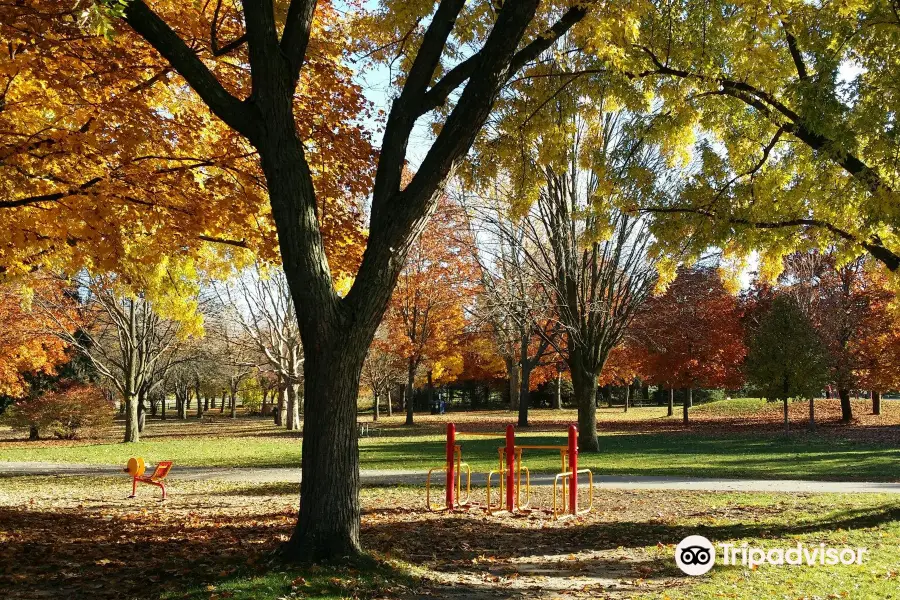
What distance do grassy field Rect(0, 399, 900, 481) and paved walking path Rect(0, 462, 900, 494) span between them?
1.05 meters

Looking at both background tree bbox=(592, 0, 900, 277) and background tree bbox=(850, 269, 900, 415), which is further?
background tree bbox=(850, 269, 900, 415)

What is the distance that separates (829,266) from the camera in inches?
1316

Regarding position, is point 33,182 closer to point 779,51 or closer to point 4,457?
point 779,51

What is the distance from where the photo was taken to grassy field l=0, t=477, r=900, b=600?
18.7 feet

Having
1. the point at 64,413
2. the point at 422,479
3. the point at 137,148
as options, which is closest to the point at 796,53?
the point at 137,148

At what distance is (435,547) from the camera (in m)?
7.71

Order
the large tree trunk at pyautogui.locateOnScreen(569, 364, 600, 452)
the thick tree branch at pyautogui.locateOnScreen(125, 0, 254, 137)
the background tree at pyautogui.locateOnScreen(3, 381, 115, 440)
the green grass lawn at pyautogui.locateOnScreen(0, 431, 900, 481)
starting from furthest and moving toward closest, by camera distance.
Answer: the background tree at pyautogui.locateOnScreen(3, 381, 115, 440) → the large tree trunk at pyautogui.locateOnScreen(569, 364, 600, 452) → the green grass lawn at pyautogui.locateOnScreen(0, 431, 900, 481) → the thick tree branch at pyautogui.locateOnScreen(125, 0, 254, 137)

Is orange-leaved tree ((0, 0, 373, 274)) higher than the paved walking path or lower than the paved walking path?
higher

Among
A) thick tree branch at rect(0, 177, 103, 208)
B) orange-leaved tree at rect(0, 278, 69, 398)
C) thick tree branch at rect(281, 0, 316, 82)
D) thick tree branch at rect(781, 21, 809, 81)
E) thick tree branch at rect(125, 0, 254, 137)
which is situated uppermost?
thick tree branch at rect(781, 21, 809, 81)

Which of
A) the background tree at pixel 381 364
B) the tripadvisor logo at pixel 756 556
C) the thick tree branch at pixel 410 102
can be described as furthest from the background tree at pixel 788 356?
the thick tree branch at pixel 410 102

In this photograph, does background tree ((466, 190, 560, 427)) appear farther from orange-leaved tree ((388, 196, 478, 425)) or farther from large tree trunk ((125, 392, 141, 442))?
large tree trunk ((125, 392, 141, 442))

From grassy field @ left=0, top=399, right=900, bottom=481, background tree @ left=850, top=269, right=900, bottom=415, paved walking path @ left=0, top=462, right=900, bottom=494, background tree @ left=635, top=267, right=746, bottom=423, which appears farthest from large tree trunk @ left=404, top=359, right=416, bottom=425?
background tree @ left=850, top=269, right=900, bottom=415

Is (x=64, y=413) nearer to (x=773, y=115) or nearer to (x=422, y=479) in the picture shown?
(x=422, y=479)

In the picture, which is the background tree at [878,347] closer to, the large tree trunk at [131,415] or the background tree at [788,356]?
the background tree at [788,356]
